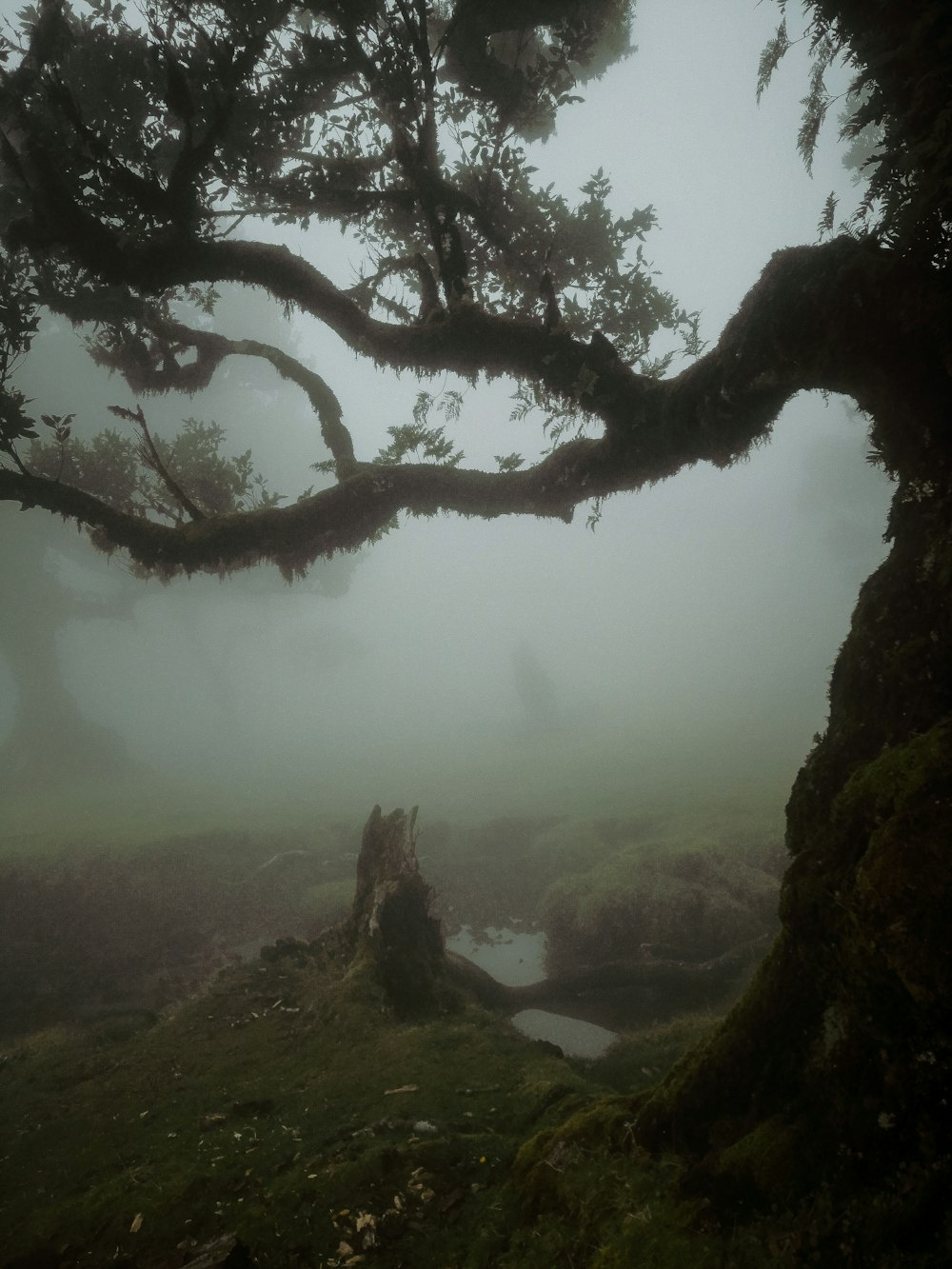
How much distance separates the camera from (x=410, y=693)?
332 ft

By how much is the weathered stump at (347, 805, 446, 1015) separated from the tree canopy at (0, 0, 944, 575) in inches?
244

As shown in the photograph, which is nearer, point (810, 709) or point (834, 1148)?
point (834, 1148)

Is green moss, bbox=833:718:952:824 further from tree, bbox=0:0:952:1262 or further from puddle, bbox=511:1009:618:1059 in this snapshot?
puddle, bbox=511:1009:618:1059

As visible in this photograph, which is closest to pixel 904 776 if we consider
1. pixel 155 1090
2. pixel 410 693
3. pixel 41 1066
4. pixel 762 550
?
pixel 155 1090

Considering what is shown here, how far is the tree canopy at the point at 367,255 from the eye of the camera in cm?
644

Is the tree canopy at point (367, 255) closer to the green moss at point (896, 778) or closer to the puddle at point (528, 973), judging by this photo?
the green moss at point (896, 778)

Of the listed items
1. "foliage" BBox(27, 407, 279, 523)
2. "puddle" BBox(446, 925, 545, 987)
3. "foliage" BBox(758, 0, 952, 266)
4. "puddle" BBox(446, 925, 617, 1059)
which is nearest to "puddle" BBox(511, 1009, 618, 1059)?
"puddle" BBox(446, 925, 617, 1059)

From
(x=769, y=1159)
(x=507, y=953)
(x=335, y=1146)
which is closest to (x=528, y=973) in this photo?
(x=507, y=953)

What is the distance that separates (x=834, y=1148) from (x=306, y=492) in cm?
961

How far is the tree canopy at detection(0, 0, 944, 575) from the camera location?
6438 mm

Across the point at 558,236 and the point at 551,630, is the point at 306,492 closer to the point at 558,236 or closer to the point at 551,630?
the point at 558,236

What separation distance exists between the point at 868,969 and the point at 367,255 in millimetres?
11320

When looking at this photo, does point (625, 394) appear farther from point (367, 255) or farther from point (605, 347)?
point (367, 255)

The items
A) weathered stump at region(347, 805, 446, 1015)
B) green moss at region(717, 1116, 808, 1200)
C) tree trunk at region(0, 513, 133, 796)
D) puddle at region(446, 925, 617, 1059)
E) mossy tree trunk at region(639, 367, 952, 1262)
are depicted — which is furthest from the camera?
tree trunk at region(0, 513, 133, 796)
